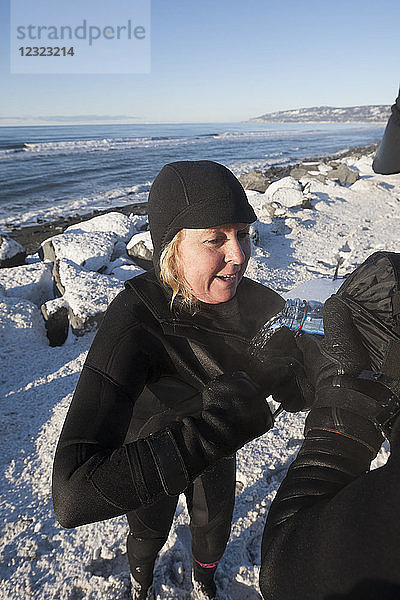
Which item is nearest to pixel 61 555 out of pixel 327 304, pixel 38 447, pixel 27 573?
pixel 27 573

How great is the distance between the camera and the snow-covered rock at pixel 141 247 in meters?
7.78

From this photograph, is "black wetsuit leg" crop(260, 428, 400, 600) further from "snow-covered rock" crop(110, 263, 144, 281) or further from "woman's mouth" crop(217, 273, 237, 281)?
"snow-covered rock" crop(110, 263, 144, 281)

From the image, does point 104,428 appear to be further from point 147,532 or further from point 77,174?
point 77,174

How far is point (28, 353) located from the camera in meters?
5.23

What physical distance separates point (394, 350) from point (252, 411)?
543 mm

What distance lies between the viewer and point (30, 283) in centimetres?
661

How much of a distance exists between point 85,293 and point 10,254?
3.25 metres

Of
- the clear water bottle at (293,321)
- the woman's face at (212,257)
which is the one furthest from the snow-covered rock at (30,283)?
the clear water bottle at (293,321)

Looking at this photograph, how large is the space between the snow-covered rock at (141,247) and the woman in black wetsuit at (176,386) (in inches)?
220

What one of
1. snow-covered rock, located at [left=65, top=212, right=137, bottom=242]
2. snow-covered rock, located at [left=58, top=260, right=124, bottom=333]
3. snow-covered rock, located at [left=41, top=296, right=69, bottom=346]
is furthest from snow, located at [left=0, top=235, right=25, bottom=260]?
snow-covered rock, located at [left=41, top=296, right=69, bottom=346]

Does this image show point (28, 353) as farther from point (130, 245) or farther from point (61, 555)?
point (130, 245)

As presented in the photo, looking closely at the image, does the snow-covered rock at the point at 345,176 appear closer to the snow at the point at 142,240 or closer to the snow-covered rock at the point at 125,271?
the snow at the point at 142,240

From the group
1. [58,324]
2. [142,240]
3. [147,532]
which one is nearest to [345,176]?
[142,240]

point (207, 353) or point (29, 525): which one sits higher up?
point (207, 353)
